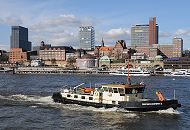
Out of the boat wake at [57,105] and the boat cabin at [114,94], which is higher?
the boat cabin at [114,94]

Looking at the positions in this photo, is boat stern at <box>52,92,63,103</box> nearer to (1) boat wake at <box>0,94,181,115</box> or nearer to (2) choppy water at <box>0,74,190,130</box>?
(1) boat wake at <box>0,94,181,115</box>

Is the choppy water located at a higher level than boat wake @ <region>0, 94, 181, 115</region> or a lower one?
lower

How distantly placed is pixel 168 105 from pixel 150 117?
14.9 ft

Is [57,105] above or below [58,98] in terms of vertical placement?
below

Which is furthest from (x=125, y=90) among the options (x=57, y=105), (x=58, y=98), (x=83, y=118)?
(x=58, y=98)

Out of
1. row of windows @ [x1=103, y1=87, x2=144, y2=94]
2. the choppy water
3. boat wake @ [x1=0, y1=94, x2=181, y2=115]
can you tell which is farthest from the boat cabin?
the choppy water

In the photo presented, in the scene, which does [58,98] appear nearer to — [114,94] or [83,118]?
[114,94]

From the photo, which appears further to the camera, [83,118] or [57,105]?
[57,105]

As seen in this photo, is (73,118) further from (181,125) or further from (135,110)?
(181,125)

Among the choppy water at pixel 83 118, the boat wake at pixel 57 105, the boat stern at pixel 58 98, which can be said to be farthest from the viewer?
the boat stern at pixel 58 98

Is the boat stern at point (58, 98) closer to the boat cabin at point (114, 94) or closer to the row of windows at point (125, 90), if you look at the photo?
the boat cabin at point (114, 94)

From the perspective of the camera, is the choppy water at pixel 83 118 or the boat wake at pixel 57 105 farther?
the boat wake at pixel 57 105

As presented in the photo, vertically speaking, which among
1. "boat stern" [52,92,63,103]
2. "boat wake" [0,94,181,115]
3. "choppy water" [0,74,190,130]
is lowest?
"choppy water" [0,74,190,130]

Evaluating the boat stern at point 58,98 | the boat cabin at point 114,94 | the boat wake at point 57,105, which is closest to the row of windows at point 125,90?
the boat cabin at point 114,94
